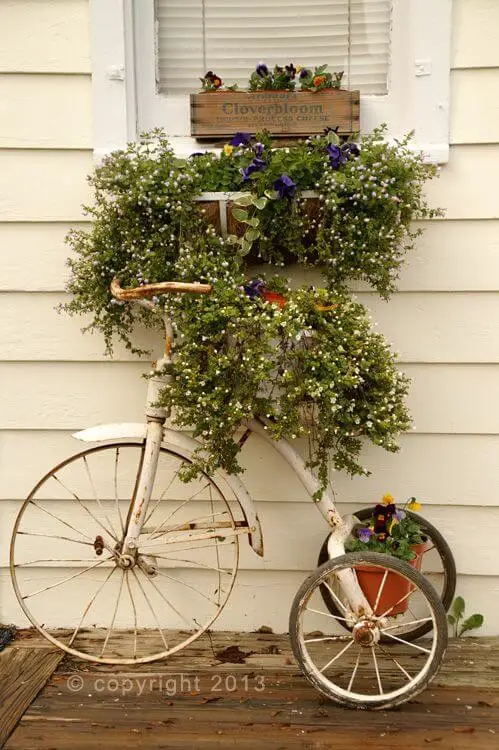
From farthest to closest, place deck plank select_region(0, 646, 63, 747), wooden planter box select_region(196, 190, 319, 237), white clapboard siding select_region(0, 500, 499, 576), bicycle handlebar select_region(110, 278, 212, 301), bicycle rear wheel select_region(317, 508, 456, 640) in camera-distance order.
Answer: white clapboard siding select_region(0, 500, 499, 576) → bicycle rear wheel select_region(317, 508, 456, 640) → wooden planter box select_region(196, 190, 319, 237) → deck plank select_region(0, 646, 63, 747) → bicycle handlebar select_region(110, 278, 212, 301)

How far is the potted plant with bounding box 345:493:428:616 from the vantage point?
221 centimetres

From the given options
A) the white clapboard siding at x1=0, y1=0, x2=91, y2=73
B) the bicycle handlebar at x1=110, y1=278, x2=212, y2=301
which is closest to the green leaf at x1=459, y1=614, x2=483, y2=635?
the bicycle handlebar at x1=110, y1=278, x2=212, y2=301

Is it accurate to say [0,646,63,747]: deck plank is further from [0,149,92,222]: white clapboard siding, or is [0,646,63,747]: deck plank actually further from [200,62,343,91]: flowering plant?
[200,62,343,91]: flowering plant

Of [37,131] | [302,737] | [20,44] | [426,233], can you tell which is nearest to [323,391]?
[426,233]

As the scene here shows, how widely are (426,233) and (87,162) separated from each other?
120 cm

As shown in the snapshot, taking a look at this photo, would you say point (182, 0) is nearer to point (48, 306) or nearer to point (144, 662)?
point (48, 306)

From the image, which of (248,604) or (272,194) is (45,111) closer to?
(272,194)

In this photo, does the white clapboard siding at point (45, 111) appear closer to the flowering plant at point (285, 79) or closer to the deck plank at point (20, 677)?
the flowering plant at point (285, 79)

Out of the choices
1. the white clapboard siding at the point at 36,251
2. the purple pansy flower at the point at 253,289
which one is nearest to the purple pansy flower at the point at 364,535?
the purple pansy flower at the point at 253,289

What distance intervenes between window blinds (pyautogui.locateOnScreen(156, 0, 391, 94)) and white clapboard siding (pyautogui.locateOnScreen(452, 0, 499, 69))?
242 millimetres

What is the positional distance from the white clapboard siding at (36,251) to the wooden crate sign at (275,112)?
2.04 ft

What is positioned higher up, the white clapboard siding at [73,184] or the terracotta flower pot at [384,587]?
the white clapboard siding at [73,184]

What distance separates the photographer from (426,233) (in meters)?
2.54

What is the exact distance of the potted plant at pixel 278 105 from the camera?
2.44m
